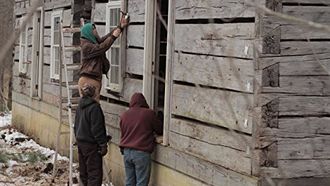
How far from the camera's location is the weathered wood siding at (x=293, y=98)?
213 inches

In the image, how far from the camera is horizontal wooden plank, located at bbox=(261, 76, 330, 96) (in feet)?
17.9

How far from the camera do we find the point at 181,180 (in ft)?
23.3

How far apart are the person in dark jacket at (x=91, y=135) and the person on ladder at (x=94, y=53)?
57 centimetres

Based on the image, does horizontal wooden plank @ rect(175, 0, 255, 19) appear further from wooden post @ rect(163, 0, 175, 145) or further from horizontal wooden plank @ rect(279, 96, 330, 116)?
horizontal wooden plank @ rect(279, 96, 330, 116)

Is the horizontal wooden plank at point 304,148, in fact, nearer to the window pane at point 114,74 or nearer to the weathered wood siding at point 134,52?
the weathered wood siding at point 134,52

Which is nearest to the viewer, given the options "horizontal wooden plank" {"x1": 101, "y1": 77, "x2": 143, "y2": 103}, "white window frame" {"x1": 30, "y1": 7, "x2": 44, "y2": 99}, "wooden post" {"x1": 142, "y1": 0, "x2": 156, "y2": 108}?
"wooden post" {"x1": 142, "y1": 0, "x2": 156, "y2": 108}

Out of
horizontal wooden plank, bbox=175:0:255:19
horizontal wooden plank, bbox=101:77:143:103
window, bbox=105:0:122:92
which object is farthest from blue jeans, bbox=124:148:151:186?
horizontal wooden plank, bbox=175:0:255:19

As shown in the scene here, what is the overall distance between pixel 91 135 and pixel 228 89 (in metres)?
2.93

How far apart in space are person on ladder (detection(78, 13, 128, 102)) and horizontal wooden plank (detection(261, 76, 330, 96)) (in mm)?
3597

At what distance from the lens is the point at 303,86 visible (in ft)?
18.2

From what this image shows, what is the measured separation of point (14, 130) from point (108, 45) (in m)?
8.10

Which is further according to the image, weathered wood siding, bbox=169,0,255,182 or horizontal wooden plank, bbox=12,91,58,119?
horizontal wooden plank, bbox=12,91,58,119

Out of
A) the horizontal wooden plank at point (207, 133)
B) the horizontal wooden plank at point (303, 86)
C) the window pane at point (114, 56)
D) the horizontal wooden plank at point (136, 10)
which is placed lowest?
the horizontal wooden plank at point (207, 133)

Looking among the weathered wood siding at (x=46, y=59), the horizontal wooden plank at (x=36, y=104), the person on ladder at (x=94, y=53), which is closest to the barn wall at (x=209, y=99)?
the person on ladder at (x=94, y=53)
